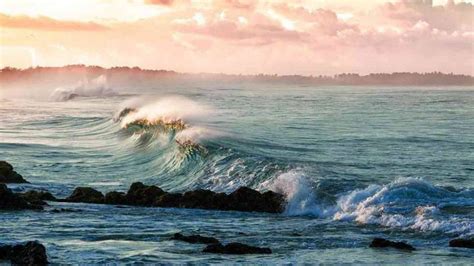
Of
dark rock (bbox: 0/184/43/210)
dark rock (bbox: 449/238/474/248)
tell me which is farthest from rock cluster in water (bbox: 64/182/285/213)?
dark rock (bbox: 449/238/474/248)

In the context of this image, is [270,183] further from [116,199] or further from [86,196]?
[86,196]

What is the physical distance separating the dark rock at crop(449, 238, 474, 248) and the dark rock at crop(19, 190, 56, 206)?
10488mm

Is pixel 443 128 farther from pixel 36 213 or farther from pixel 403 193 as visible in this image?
pixel 36 213

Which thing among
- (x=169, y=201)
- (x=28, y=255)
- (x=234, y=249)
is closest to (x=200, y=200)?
(x=169, y=201)

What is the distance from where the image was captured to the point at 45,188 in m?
28.1

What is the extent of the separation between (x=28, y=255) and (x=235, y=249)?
381cm

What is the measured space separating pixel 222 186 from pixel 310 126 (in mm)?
26271

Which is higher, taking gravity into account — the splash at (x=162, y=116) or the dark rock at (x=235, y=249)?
the splash at (x=162, y=116)

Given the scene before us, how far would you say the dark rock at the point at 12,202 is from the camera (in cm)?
2127

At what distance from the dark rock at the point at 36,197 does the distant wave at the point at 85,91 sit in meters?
91.3

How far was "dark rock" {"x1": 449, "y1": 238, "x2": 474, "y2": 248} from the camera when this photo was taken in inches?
668

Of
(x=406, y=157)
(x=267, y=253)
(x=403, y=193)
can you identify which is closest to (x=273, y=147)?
(x=406, y=157)

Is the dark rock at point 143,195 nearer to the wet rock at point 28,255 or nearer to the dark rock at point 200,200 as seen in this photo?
the dark rock at point 200,200

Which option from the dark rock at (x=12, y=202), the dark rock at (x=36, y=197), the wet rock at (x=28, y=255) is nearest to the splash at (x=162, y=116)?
the dark rock at (x=36, y=197)
